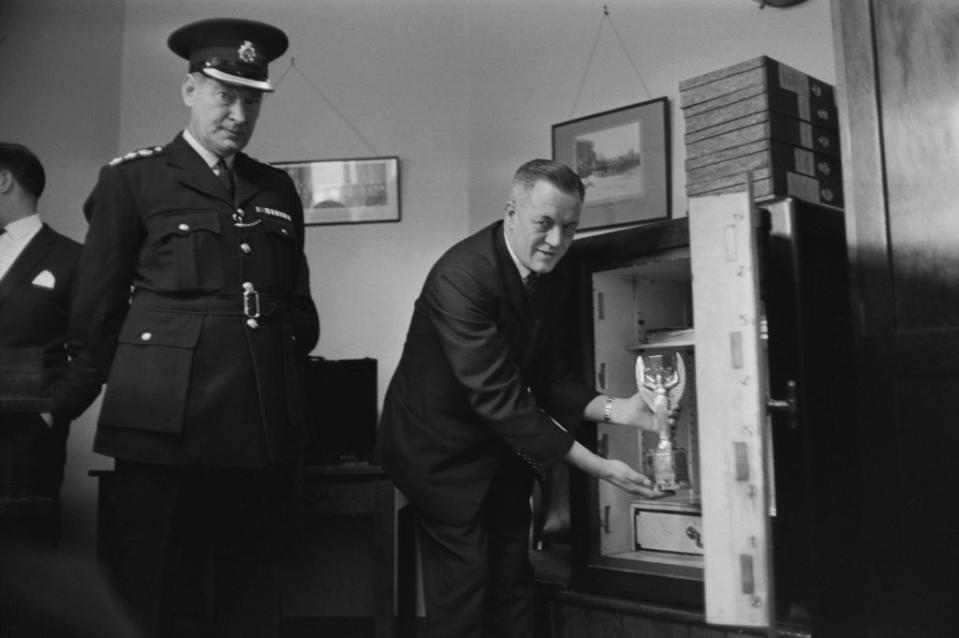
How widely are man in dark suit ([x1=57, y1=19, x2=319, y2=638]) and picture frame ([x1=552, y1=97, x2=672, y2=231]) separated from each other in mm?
1668

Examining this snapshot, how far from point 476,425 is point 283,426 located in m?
0.51

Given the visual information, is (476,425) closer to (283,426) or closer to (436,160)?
(283,426)

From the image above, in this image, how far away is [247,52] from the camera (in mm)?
2232

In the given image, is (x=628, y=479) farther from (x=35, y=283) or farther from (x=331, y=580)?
(x=331, y=580)

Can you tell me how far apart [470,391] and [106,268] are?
888 millimetres

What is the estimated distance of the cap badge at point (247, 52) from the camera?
2221 millimetres

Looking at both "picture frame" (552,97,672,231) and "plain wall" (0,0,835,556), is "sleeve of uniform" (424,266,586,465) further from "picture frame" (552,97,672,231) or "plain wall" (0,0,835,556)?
"plain wall" (0,0,835,556)

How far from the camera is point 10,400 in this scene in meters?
2.09

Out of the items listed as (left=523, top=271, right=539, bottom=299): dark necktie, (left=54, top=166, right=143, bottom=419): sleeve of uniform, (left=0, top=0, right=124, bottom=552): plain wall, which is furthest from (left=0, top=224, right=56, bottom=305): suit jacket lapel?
(left=523, top=271, right=539, bottom=299): dark necktie

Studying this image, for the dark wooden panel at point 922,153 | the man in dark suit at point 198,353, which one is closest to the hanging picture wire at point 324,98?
the man in dark suit at point 198,353

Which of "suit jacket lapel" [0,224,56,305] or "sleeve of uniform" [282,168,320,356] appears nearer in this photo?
"sleeve of uniform" [282,168,320,356]

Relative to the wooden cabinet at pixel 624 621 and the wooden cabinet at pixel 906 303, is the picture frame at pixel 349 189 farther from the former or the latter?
the wooden cabinet at pixel 906 303

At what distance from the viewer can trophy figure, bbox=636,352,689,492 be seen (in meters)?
2.32

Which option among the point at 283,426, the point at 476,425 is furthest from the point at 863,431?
→ the point at 283,426
